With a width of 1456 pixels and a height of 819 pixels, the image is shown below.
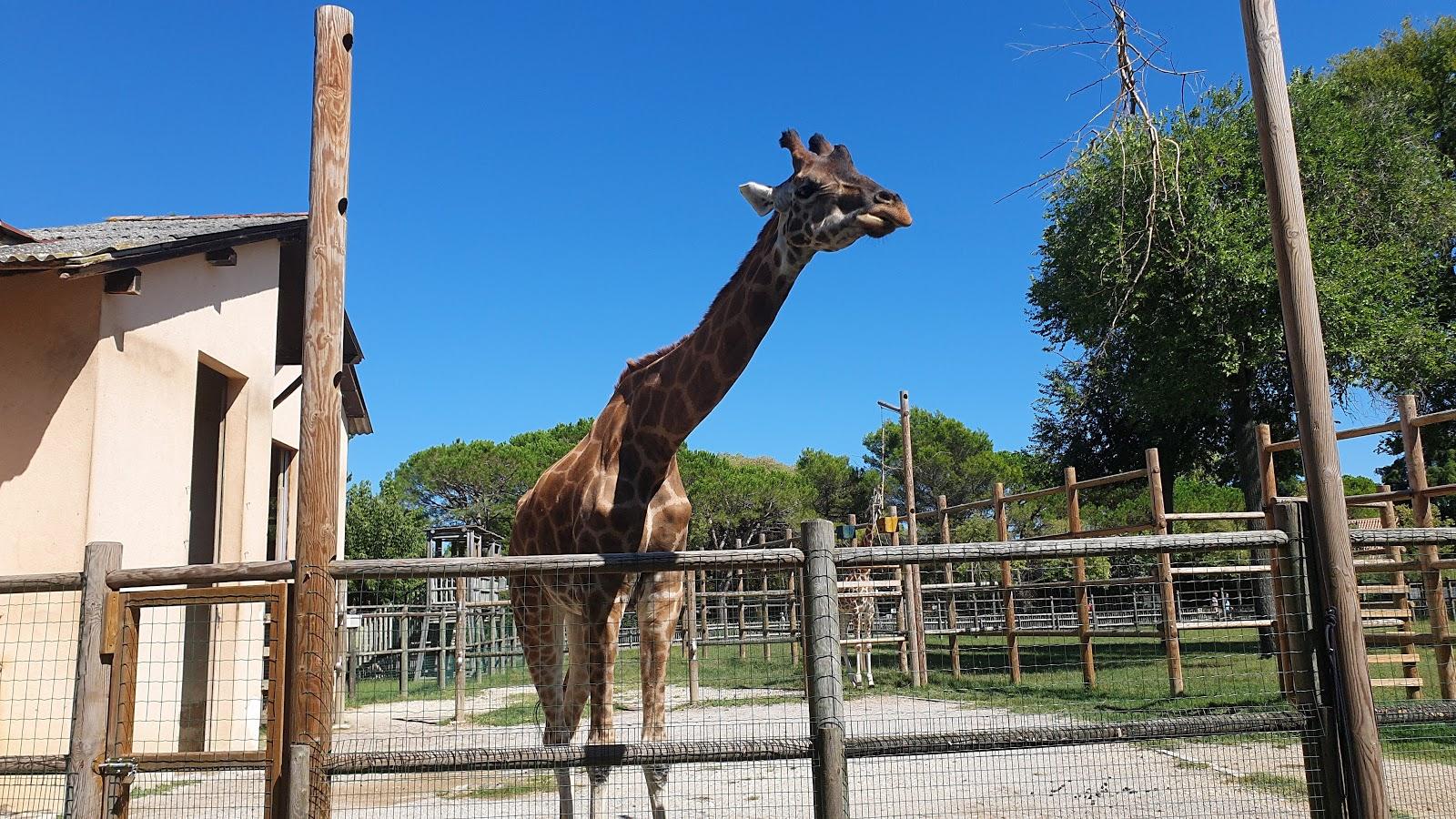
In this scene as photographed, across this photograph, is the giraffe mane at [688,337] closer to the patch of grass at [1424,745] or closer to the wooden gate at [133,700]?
the wooden gate at [133,700]

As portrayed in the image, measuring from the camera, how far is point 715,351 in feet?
15.9

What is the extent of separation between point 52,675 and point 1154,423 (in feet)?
70.5

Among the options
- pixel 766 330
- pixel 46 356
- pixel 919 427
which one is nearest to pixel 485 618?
pixel 46 356

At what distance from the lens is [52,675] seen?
673 cm

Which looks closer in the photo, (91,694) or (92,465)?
(91,694)

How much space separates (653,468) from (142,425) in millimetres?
4847

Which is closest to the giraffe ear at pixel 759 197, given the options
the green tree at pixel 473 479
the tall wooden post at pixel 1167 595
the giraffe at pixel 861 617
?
the tall wooden post at pixel 1167 595

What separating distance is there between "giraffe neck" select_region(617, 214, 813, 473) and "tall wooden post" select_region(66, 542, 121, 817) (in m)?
2.46

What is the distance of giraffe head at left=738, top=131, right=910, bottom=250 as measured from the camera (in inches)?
163

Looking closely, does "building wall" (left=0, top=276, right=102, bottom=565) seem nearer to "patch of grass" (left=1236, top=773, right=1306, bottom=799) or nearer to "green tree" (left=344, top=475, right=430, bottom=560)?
"patch of grass" (left=1236, top=773, right=1306, bottom=799)

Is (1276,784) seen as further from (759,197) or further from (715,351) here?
(759,197)

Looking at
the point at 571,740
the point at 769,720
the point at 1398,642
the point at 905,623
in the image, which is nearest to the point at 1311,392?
the point at 769,720

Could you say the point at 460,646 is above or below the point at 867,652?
above

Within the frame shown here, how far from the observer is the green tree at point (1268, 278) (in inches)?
641
